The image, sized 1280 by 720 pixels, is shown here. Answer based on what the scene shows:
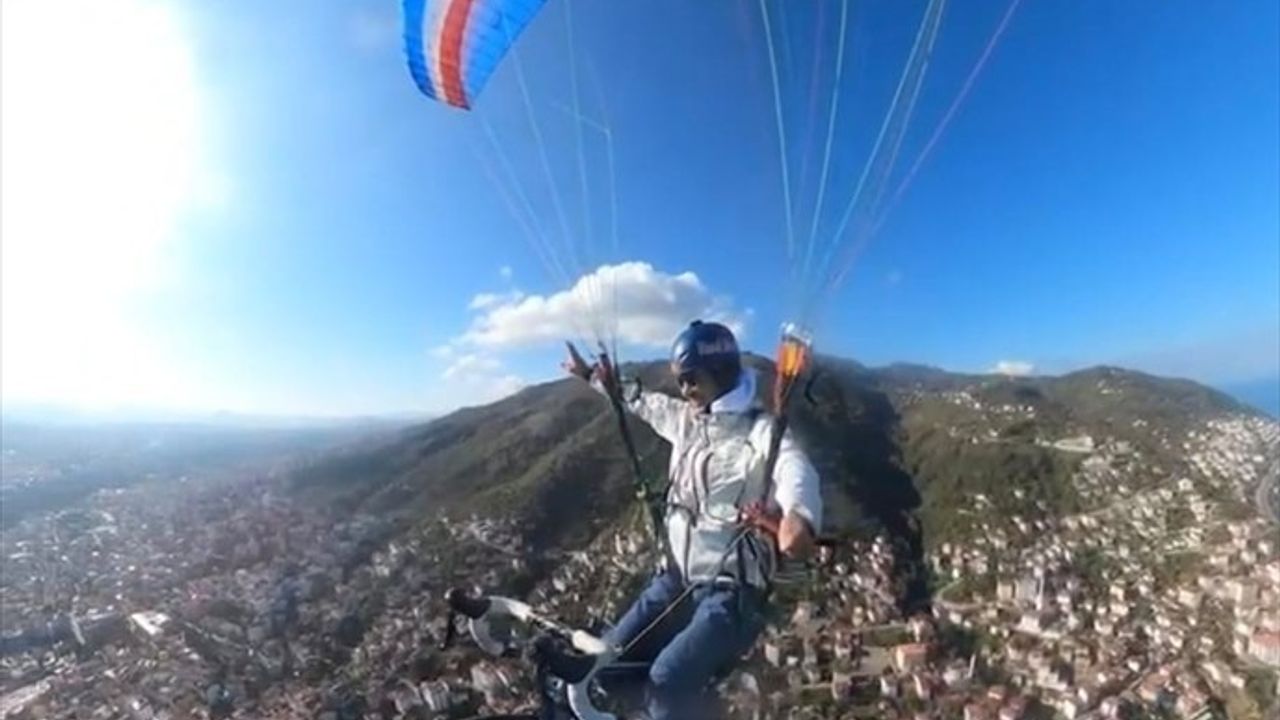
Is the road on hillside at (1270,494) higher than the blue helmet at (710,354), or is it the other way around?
the blue helmet at (710,354)

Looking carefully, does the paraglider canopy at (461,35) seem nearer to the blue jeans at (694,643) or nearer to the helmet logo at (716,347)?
the helmet logo at (716,347)

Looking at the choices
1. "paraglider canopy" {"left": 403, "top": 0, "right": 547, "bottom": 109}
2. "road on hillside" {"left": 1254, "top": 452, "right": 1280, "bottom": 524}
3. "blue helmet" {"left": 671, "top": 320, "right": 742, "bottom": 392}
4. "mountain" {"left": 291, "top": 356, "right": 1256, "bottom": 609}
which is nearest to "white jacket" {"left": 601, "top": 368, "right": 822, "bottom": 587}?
"blue helmet" {"left": 671, "top": 320, "right": 742, "bottom": 392}

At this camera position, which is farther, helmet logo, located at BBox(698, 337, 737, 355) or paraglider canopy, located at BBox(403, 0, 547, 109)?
paraglider canopy, located at BBox(403, 0, 547, 109)

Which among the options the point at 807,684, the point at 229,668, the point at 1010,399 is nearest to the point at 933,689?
the point at 807,684

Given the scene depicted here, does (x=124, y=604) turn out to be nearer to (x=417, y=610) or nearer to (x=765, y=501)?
(x=417, y=610)

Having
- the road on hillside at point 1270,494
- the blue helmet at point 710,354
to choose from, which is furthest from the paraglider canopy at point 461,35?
the road on hillside at point 1270,494

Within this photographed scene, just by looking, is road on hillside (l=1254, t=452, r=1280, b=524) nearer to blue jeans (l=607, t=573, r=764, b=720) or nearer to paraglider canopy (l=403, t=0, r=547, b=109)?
paraglider canopy (l=403, t=0, r=547, b=109)

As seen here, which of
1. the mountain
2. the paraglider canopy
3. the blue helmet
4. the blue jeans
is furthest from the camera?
the mountain
